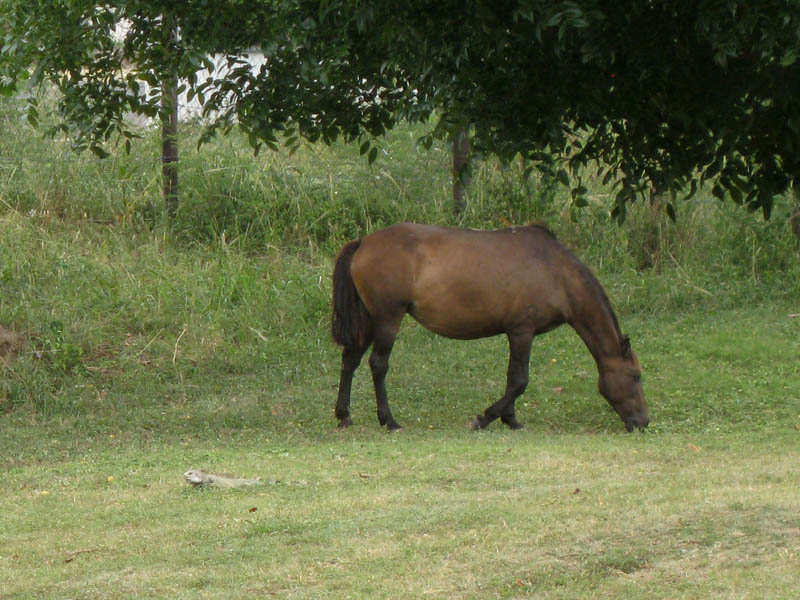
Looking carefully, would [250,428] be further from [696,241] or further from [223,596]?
[696,241]

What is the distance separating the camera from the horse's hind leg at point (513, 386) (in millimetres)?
9656

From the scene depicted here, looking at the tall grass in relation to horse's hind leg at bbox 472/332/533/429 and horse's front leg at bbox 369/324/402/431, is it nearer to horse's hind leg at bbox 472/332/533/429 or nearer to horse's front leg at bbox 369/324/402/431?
horse's front leg at bbox 369/324/402/431

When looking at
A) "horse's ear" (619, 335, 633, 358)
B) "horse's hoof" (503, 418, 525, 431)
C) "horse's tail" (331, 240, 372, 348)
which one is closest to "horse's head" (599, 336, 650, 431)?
"horse's ear" (619, 335, 633, 358)

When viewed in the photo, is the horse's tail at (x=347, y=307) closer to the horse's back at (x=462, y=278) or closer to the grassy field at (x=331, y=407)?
the horse's back at (x=462, y=278)

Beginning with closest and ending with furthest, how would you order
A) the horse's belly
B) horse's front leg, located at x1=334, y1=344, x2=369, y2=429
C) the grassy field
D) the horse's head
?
the grassy field → the horse's head → the horse's belly → horse's front leg, located at x1=334, y1=344, x2=369, y2=429

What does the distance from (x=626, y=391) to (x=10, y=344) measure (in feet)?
20.0

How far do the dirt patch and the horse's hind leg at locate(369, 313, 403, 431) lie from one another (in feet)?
12.7

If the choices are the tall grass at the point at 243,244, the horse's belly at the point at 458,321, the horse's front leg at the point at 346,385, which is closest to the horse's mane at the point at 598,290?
the horse's belly at the point at 458,321

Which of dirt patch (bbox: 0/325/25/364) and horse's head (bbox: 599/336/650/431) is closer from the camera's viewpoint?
horse's head (bbox: 599/336/650/431)

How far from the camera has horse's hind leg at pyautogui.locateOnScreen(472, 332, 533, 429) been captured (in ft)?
31.7

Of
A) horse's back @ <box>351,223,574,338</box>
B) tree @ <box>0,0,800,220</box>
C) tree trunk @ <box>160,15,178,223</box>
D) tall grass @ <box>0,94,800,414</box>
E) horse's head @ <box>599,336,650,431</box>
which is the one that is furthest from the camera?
tree trunk @ <box>160,15,178,223</box>

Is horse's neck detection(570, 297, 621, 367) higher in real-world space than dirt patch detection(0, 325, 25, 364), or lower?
higher

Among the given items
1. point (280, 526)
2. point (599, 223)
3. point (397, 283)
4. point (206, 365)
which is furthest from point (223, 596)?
point (599, 223)

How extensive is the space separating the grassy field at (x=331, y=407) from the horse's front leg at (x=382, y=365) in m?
0.23
